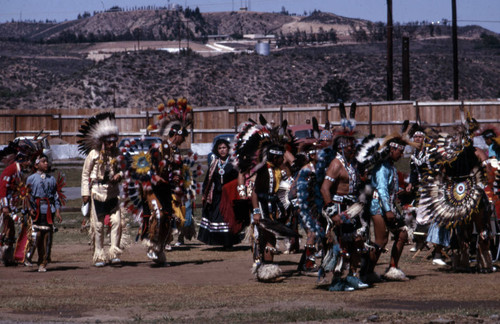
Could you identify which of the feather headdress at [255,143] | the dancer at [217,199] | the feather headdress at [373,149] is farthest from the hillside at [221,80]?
the feather headdress at [373,149]

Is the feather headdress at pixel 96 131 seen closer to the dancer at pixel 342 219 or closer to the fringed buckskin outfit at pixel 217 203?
the fringed buckskin outfit at pixel 217 203

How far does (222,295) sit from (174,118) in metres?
3.71

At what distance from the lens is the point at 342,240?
10633 millimetres

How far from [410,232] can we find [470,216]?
9.09ft

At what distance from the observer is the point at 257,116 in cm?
4853

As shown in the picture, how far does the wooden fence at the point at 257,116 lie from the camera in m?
45.5

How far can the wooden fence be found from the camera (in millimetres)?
45469

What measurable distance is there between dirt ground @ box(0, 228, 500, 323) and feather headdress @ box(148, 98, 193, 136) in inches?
81.5

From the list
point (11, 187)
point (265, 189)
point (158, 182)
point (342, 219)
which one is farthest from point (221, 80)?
point (342, 219)

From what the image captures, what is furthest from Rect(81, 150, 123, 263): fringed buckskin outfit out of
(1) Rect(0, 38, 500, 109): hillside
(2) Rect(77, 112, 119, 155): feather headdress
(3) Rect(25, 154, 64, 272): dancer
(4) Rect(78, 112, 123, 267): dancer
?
(1) Rect(0, 38, 500, 109): hillside

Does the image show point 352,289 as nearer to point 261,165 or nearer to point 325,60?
point 261,165

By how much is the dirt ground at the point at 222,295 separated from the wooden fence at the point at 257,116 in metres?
29.8

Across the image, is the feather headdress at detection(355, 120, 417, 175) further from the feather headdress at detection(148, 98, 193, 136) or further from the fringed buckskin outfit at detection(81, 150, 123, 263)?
the fringed buckskin outfit at detection(81, 150, 123, 263)

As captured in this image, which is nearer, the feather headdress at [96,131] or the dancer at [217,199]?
the feather headdress at [96,131]
